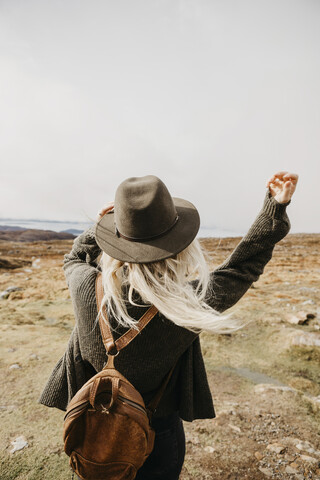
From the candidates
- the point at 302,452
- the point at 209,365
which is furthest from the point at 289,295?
the point at 302,452

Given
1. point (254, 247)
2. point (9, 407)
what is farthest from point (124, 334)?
point (9, 407)

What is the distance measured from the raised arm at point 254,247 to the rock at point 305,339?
4.48m

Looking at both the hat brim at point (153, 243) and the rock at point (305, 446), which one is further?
the rock at point (305, 446)

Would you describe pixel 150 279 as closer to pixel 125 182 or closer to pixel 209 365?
pixel 125 182

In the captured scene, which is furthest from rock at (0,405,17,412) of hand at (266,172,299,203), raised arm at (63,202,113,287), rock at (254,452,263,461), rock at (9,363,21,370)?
hand at (266,172,299,203)

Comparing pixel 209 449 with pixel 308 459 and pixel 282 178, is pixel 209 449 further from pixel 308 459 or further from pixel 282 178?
pixel 282 178

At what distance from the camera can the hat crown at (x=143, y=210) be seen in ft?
5.06

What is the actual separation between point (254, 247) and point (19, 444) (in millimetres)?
3164

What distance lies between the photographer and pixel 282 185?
5.73 feet

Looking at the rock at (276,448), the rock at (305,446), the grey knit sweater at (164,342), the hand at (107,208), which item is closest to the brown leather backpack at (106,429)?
the grey knit sweater at (164,342)

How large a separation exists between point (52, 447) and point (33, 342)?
3.02 meters

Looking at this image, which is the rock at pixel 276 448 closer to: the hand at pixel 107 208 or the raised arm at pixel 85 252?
the raised arm at pixel 85 252

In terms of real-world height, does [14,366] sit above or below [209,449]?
below

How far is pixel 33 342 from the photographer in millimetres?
5645
